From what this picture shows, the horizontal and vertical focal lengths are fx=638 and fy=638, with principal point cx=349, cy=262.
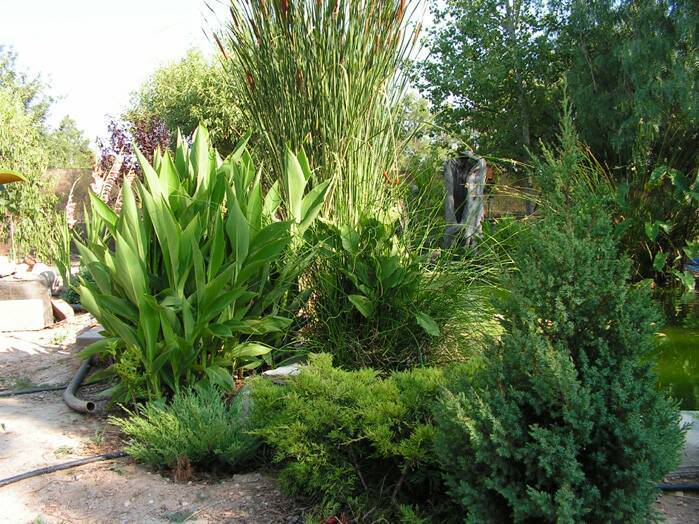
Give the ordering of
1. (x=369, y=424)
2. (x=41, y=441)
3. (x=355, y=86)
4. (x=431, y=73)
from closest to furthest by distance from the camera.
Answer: (x=369, y=424)
(x=41, y=441)
(x=355, y=86)
(x=431, y=73)

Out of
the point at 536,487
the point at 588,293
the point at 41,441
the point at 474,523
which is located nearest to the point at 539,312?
the point at 588,293

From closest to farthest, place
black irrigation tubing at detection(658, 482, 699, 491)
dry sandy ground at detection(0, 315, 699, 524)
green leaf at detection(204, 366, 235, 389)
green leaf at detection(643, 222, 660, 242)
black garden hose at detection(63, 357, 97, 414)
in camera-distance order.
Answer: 1. dry sandy ground at detection(0, 315, 699, 524)
2. black irrigation tubing at detection(658, 482, 699, 491)
3. green leaf at detection(204, 366, 235, 389)
4. black garden hose at detection(63, 357, 97, 414)
5. green leaf at detection(643, 222, 660, 242)

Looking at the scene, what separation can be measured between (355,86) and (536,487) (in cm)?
263

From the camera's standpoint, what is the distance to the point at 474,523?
5.58ft

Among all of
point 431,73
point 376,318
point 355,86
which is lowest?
point 376,318

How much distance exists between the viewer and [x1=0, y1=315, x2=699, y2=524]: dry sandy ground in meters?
2.27

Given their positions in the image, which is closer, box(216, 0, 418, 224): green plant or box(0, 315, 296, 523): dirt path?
box(0, 315, 296, 523): dirt path

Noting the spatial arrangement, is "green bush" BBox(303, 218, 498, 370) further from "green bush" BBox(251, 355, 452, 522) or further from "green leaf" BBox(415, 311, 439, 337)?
"green bush" BBox(251, 355, 452, 522)

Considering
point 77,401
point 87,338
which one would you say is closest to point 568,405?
point 77,401

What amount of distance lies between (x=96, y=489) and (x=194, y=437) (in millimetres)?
413

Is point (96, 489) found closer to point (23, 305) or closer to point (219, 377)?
point (219, 377)

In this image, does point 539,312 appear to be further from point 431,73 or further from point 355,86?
point 431,73

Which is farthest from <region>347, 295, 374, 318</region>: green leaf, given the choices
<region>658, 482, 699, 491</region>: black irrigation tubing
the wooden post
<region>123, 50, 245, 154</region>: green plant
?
<region>123, 50, 245, 154</region>: green plant

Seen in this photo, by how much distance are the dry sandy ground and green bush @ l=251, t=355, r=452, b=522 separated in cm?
21
